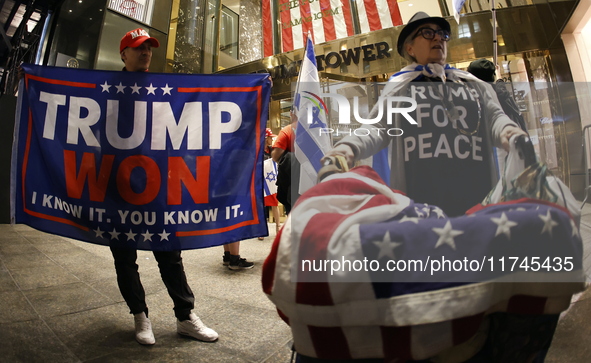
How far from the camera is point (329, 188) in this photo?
0.65 metres

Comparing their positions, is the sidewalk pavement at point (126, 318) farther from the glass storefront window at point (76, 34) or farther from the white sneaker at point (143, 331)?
the glass storefront window at point (76, 34)

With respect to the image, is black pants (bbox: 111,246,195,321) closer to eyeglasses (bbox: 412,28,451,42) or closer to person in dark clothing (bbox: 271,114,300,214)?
person in dark clothing (bbox: 271,114,300,214)

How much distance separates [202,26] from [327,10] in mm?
4118

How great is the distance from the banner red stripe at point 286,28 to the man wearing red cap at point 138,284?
7.22 meters

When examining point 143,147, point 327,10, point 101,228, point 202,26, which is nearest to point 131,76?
point 143,147

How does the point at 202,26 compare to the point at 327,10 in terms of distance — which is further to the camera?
the point at 202,26

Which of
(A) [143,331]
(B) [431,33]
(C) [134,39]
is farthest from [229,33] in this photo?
(B) [431,33]

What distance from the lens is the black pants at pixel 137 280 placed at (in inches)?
70.1

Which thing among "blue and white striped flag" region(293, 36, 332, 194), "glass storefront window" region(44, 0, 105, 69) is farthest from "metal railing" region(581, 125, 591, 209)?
"glass storefront window" region(44, 0, 105, 69)

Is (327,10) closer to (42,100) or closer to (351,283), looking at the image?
(42,100)

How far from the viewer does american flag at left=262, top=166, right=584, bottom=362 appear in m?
0.58

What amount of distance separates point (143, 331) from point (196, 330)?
29cm

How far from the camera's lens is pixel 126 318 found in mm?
2098

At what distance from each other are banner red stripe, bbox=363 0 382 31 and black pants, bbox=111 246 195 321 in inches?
286
